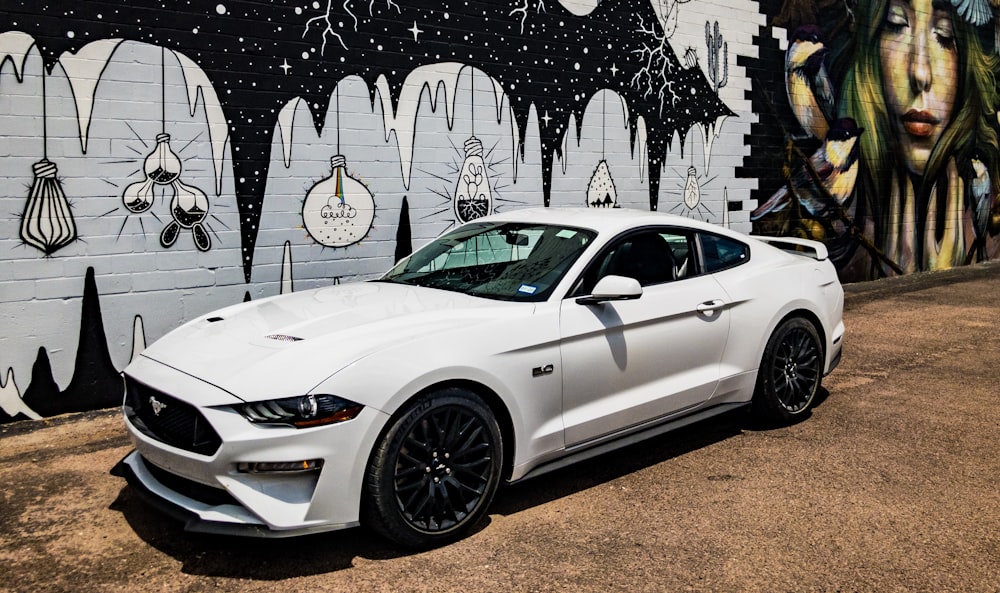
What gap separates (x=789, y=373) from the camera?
5.64 m

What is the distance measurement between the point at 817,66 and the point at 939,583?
9.63m

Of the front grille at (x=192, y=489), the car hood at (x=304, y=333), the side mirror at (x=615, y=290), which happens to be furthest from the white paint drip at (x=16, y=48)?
the side mirror at (x=615, y=290)

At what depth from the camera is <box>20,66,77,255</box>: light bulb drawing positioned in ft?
19.7

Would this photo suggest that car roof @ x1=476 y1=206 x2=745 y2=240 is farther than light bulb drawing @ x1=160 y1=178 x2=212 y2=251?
No

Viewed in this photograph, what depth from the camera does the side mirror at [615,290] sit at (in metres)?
4.41

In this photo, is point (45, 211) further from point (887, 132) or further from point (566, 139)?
point (887, 132)

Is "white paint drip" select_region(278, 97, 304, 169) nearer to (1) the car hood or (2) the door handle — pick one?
(1) the car hood

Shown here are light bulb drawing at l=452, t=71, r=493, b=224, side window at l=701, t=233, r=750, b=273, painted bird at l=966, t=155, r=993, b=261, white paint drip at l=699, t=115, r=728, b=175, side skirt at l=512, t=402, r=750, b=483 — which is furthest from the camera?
painted bird at l=966, t=155, r=993, b=261

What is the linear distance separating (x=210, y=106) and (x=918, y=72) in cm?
1113

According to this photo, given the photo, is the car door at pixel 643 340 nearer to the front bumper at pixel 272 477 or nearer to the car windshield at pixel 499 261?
the car windshield at pixel 499 261

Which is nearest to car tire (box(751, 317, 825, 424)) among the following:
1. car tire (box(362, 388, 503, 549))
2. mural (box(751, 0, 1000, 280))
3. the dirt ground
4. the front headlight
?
the dirt ground

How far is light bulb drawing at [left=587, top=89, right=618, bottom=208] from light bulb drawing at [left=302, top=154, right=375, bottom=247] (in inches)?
107

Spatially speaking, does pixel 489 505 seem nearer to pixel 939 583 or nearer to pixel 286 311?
pixel 286 311

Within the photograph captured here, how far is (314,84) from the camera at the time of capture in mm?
7215
